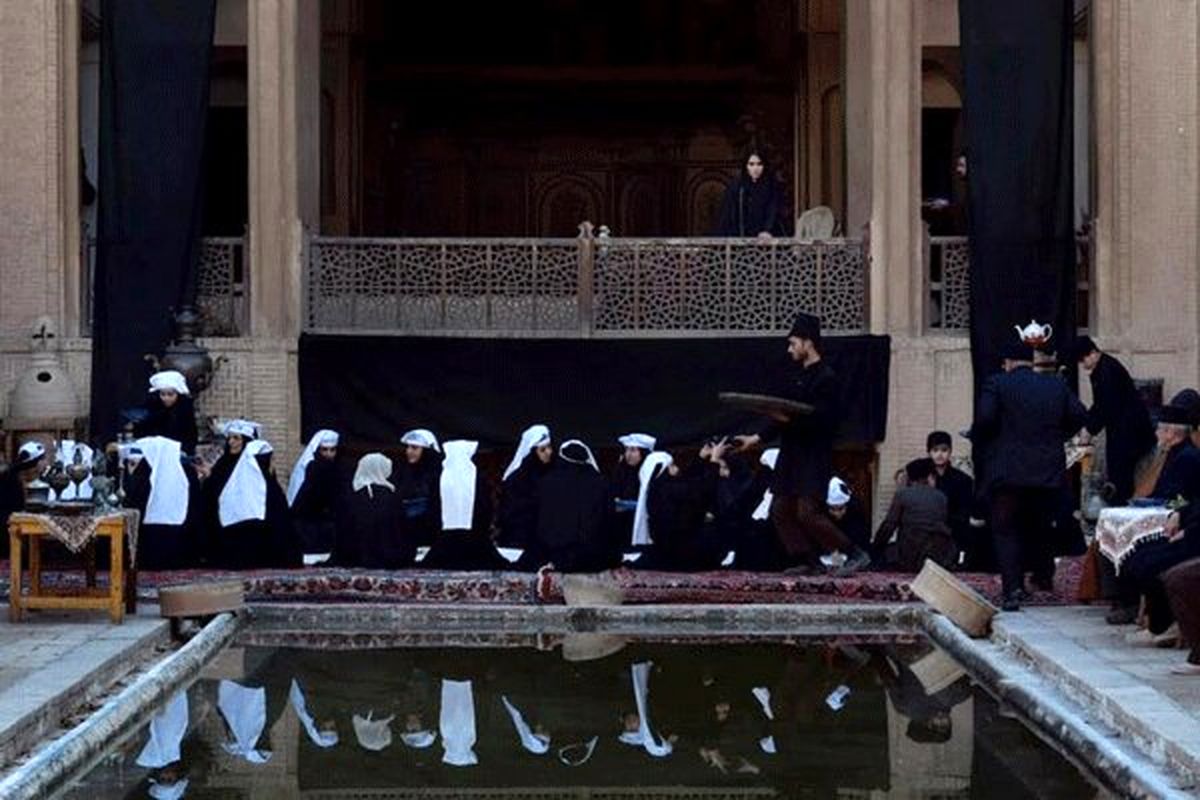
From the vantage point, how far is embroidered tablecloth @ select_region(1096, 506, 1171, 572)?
11.6 metres

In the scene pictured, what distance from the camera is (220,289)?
1888cm

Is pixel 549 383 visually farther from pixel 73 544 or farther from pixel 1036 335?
pixel 73 544

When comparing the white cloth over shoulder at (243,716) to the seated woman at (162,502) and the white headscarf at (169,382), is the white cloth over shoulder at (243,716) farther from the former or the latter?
the white headscarf at (169,382)

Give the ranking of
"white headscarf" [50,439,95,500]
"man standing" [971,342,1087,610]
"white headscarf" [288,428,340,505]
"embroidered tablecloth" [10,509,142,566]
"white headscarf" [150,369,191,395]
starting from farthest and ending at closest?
1. "white headscarf" [288,428,340,505]
2. "white headscarf" [150,369,191,395]
3. "white headscarf" [50,439,95,500]
4. "man standing" [971,342,1087,610]
5. "embroidered tablecloth" [10,509,142,566]

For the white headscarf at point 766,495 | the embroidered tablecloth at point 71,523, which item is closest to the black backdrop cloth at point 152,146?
the white headscarf at point 766,495

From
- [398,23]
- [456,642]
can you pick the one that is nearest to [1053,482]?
[456,642]

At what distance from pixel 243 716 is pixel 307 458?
6.77m

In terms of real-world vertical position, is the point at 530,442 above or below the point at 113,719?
above

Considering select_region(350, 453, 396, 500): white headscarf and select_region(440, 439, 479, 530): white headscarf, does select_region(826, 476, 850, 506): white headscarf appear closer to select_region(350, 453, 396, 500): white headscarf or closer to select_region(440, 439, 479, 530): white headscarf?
select_region(440, 439, 479, 530): white headscarf

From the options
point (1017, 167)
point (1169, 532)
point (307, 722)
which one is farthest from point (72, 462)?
point (1017, 167)

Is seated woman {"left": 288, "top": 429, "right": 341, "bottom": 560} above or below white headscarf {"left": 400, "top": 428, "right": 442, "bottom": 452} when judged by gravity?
below

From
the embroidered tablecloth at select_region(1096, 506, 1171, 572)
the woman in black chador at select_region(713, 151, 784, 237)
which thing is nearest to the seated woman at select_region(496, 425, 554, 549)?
the woman in black chador at select_region(713, 151, 784, 237)

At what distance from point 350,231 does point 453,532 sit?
707 centimetres

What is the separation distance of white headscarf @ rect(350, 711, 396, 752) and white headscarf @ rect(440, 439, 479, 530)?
18.6ft
